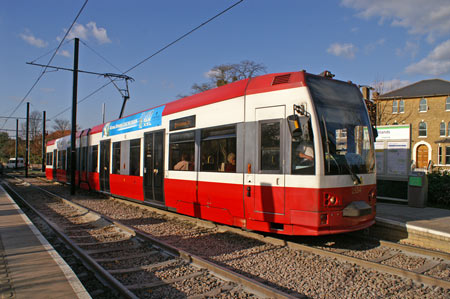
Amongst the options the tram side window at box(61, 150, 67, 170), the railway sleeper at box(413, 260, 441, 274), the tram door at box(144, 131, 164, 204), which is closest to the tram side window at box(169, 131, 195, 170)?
the tram door at box(144, 131, 164, 204)

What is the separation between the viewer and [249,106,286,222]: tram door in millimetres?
6469

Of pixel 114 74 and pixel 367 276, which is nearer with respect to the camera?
pixel 367 276

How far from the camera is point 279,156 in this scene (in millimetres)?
6500

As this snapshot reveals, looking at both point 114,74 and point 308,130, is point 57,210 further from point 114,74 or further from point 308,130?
point 308,130

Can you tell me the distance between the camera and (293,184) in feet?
20.6

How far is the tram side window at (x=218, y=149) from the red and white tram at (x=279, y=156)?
2 cm

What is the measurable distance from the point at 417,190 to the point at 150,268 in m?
8.24

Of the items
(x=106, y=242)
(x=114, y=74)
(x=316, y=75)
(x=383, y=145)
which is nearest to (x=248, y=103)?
(x=316, y=75)

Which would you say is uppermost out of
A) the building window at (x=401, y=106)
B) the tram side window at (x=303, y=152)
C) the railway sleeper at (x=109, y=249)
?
the building window at (x=401, y=106)

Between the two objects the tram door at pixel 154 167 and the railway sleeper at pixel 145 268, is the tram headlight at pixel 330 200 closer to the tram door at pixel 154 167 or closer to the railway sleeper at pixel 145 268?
the railway sleeper at pixel 145 268

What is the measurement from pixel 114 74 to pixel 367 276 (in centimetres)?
1602

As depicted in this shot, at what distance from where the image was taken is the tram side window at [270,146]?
654 centimetres

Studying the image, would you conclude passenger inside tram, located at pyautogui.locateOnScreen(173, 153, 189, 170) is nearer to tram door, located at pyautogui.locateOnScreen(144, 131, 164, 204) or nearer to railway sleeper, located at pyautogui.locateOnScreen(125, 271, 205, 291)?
tram door, located at pyautogui.locateOnScreen(144, 131, 164, 204)

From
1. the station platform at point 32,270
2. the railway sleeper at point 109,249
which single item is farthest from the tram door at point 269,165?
the station platform at point 32,270
